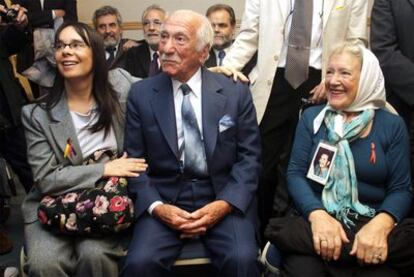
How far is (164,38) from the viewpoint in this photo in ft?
8.20

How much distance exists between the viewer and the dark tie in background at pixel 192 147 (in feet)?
8.13

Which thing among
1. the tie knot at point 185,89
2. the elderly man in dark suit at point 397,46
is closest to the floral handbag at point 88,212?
the tie knot at point 185,89

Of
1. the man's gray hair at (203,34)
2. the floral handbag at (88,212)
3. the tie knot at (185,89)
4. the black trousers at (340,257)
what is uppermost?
the man's gray hair at (203,34)

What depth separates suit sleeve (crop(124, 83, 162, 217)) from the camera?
7.96ft

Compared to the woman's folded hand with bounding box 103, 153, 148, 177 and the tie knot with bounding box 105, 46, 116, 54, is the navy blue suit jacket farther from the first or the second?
the tie knot with bounding box 105, 46, 116, 54

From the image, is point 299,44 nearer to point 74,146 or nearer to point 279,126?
point 279,126

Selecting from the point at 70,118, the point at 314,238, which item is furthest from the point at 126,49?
the point at 314,238

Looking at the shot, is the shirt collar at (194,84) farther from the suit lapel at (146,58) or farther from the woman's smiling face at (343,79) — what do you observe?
the suit lapel at (146,58)

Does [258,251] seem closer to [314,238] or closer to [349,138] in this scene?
[314,238]

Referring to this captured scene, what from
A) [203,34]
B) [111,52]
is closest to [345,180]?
[203,34]

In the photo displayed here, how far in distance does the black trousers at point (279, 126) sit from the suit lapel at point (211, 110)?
19.6 inches

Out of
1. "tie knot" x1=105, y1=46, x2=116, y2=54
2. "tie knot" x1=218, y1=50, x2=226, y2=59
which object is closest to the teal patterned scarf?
"tie knot" x1=218, y1=50, x2=226, y2=59

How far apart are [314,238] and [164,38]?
1135 millimetres

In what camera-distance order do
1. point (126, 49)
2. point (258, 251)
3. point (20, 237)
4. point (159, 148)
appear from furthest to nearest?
point (126, 49)
point (20, 237)
point (159, 148)
point (258, 251)
